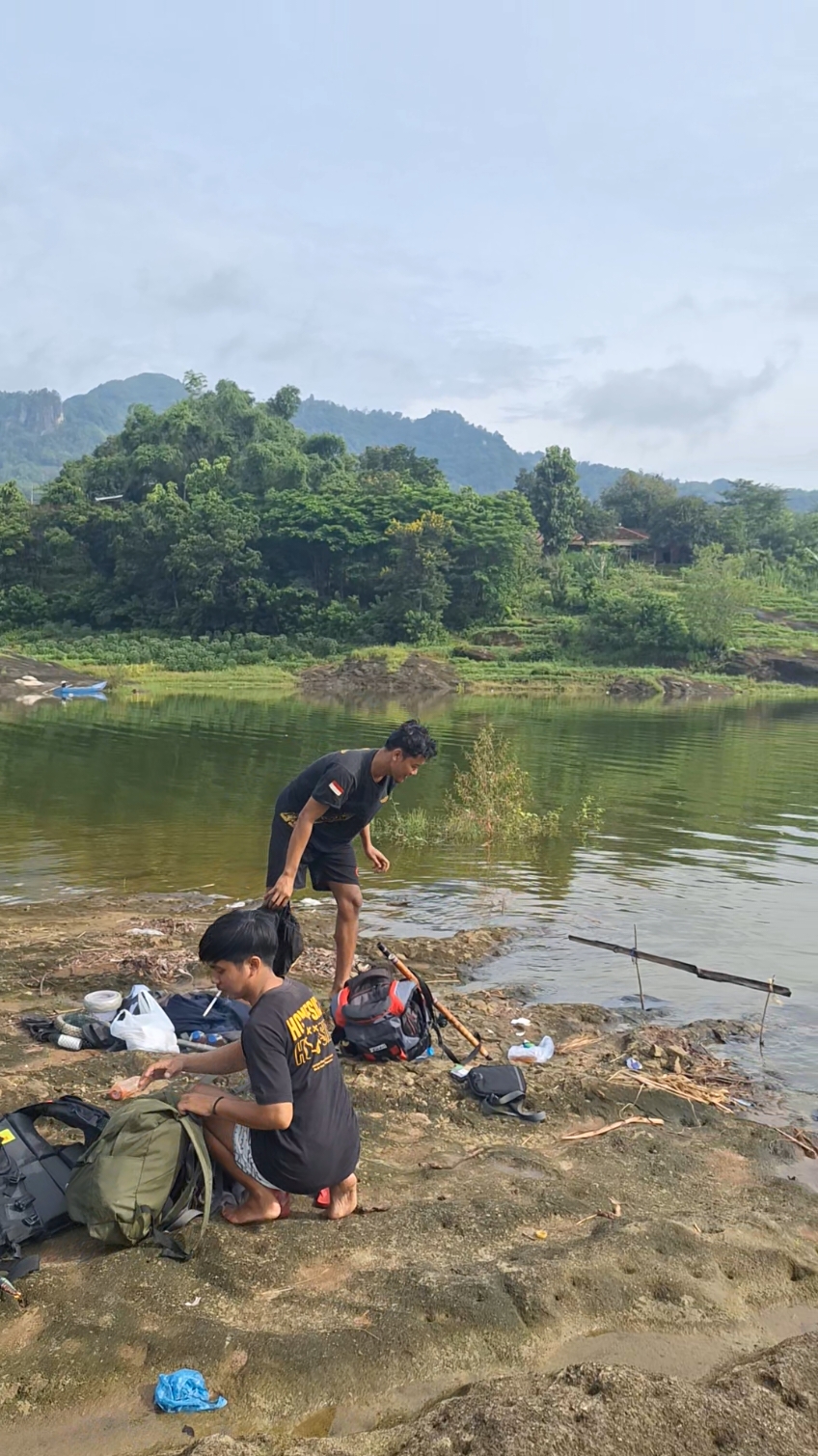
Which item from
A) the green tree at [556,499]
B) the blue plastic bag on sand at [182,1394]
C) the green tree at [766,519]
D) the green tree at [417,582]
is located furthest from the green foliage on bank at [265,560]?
the blue plastic bag on sand at [182,1394]

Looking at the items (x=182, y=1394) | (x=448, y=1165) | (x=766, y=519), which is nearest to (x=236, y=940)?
(x=182, y=1394)

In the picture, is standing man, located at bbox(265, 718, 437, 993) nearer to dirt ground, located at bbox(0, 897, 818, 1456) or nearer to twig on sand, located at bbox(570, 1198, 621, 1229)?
dirt ground, located at bbox(0, 897, 818, 1456)

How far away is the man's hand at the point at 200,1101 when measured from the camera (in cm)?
403

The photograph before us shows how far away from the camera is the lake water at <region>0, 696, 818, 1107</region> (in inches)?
361

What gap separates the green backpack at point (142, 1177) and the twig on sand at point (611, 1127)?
215 cm

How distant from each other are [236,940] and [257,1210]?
118 centimetres

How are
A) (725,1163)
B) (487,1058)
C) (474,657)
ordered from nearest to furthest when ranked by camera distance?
1. (725,1163)
2. (487,1058)
3. (474,657)

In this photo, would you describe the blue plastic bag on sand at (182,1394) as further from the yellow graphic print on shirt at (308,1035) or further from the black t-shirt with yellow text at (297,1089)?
the yellow graphic print on shirt at (308,1035)

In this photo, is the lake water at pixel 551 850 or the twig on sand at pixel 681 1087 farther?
→ the lake water at pixel 551 850

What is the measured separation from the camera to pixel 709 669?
5828cm

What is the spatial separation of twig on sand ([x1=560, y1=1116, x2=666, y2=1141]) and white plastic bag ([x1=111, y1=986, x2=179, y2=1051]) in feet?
7.75

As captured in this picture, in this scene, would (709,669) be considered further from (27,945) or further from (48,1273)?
(48,1273)

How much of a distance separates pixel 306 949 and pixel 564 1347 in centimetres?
544

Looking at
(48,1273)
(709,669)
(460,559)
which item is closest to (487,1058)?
(48,1273)
